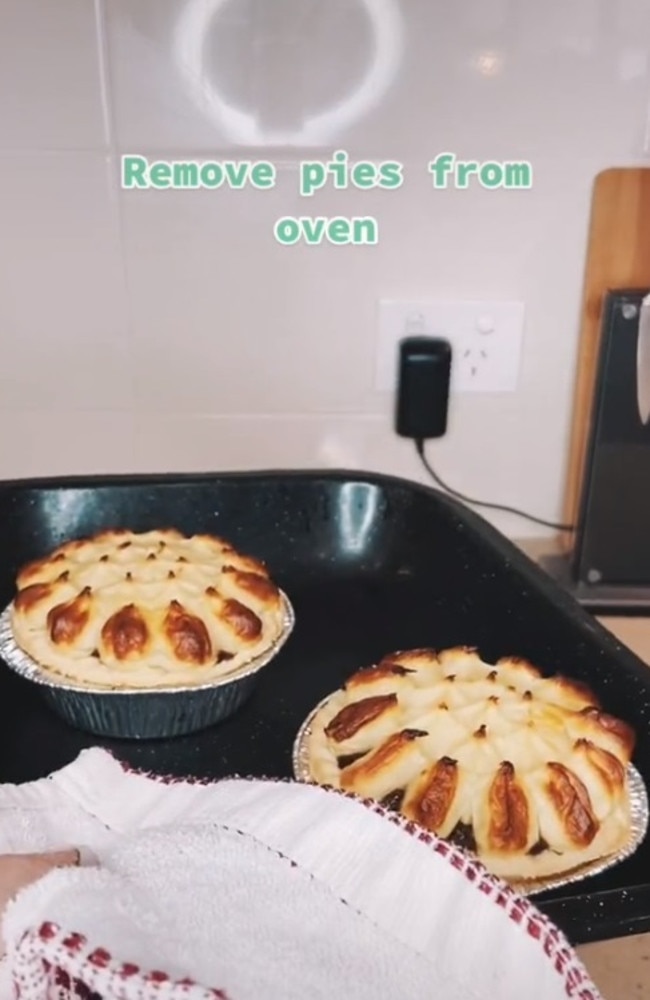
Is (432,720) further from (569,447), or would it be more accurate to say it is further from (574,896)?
(569,447)

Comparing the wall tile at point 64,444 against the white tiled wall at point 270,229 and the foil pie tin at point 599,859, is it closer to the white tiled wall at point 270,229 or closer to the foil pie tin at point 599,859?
the white tiled wall at point 270,229

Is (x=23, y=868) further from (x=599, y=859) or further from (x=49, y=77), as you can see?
(x=49, y=77)

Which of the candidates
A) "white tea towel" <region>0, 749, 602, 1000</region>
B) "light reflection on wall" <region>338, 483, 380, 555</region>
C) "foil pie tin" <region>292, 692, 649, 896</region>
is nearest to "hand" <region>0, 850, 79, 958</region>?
"white tea towel" <region>0, 749, 602, 1000</region>

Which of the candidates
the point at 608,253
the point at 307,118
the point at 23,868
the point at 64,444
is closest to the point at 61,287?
the point at 64,444

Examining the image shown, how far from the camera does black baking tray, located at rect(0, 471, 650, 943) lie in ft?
2.26

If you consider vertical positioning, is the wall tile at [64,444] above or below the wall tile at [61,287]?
below

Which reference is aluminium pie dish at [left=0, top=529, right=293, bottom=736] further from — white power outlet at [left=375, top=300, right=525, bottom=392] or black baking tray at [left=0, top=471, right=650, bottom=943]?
white power outlet at [left=375, top=300, right=525, bottom=392]

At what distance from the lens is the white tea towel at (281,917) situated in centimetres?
36

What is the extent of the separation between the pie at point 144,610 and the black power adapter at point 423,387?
0.75 ft

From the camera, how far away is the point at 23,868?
419 mm

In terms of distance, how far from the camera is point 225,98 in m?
0.86

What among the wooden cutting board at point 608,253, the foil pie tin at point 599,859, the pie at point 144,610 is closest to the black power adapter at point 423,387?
the wooden cutting board at point 608,253

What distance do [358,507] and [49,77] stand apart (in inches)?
16.8

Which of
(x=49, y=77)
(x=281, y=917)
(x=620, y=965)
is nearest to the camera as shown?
(x=281, y=917)
